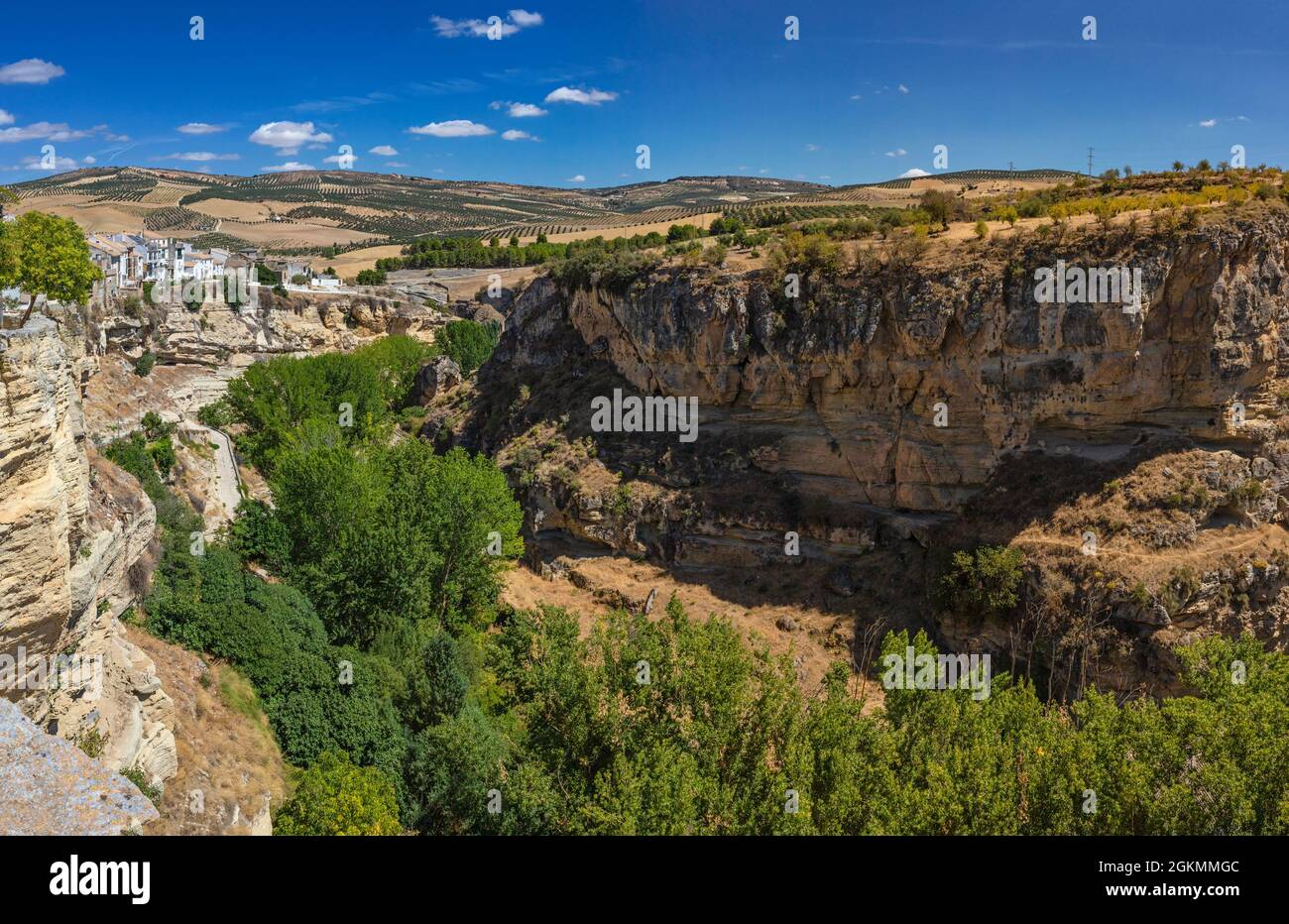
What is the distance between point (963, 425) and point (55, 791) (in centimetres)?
2374

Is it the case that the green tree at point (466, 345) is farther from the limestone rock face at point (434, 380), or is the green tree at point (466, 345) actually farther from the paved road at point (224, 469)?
the paved road at point (224, 469)

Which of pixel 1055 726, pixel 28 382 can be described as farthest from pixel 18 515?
pixel 1055 726

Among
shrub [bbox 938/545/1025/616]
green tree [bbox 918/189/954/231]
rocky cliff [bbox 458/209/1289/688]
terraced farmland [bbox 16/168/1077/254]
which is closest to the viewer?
rocky cliff [bbox 458/209/1289/688]

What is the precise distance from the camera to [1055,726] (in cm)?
1289

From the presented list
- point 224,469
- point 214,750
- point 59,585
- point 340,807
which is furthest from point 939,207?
point 224,469

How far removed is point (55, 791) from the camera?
5.53 m

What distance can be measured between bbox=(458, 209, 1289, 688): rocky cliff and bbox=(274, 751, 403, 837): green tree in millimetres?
15805

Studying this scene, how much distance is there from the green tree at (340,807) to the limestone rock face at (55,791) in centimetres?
637

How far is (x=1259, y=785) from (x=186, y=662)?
61.1 feet

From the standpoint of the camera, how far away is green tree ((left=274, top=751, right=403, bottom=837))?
38.5 ft

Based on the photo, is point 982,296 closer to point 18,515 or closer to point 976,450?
point 976,450

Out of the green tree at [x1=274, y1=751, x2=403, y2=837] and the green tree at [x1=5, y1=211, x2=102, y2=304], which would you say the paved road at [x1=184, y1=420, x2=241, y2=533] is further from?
the green tree at [x1=274, y1=751, x2=403, y2=837]

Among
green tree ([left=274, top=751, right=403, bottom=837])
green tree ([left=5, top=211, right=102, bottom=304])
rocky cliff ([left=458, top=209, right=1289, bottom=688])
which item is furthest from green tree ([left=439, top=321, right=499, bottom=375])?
green tree ([left=274, top=751, right=403, bottom=837])

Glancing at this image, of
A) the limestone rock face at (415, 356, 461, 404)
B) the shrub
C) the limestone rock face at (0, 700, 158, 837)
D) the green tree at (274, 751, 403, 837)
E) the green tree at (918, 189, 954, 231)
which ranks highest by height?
the green tree at (918, 189, 954, 231)
